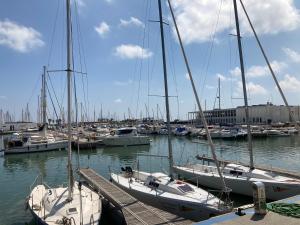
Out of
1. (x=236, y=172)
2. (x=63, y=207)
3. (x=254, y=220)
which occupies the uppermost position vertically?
(x=254, y=220)

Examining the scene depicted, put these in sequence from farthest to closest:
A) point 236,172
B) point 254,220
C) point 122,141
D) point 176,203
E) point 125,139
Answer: point 125,139 → point 122,141 → point 236,172 → point 176,203 → point 254,220

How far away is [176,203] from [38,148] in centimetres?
4711

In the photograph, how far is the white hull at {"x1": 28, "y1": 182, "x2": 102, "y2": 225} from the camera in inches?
627

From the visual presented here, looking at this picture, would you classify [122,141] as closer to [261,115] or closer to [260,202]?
[260,202]

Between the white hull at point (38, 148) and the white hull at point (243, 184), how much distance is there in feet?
124

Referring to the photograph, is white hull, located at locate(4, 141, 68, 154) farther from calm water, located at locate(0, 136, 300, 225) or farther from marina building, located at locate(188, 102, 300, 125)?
marina building, located at locate(188, 102, 300, 125)

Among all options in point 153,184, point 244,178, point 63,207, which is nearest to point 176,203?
point 153,184

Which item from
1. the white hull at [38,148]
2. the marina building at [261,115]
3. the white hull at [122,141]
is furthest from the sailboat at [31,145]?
the marina building at [261,115]

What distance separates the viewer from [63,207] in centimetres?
1708

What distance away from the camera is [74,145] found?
62875 millimetres

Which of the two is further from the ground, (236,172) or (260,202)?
(260,202)

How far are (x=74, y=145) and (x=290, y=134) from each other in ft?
185

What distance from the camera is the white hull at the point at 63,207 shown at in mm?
15930

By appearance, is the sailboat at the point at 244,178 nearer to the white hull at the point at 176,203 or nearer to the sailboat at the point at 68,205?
the white hull at the point at 176,203
